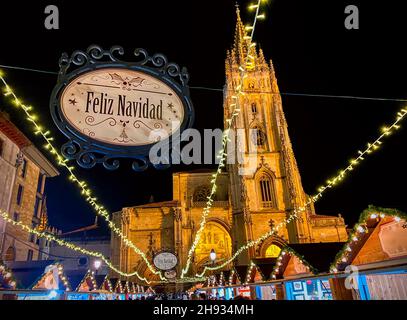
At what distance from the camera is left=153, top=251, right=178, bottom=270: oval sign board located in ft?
103

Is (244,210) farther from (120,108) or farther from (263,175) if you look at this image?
(120,108)

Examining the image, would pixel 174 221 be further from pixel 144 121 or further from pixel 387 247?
pixel 144 121

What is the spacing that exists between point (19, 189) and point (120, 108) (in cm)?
2327

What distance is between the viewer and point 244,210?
3044 centimetres

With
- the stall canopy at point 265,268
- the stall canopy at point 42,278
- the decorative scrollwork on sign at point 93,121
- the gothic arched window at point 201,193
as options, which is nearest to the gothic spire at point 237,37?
the gothic arched window at point 201,193

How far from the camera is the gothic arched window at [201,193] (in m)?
36.7

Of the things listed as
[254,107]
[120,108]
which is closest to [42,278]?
[120,108]

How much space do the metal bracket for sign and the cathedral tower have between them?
27.3m

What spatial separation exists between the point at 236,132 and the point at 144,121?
105 feet

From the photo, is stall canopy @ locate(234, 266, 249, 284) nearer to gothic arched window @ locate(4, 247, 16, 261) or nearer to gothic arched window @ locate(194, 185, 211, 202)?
gothic arched window @ locate(4, 247, 16, 261)
